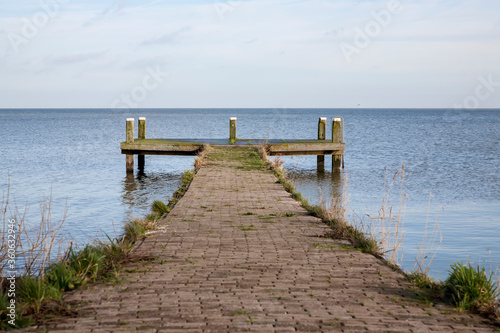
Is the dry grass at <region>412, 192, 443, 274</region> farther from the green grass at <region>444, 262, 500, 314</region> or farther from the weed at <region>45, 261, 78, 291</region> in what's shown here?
the weed at <region>45, 261, 78, 291</region>

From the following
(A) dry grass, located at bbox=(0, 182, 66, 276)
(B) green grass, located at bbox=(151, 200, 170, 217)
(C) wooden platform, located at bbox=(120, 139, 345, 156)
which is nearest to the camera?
(A) dry grass, located at bbox=(0, 182, 66, 276)

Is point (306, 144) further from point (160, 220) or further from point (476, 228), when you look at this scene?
point (160, 220)

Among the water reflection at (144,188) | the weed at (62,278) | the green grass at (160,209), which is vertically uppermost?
the weed at (62,278)

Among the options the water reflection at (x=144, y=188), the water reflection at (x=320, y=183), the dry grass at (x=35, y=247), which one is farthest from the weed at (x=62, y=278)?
the water reflection at (x=320, y=183)

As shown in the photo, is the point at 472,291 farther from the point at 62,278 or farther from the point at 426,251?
the point at 426,251

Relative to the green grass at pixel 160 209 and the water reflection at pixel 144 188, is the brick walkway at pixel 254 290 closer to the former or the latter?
the green grass at pixel 160 209

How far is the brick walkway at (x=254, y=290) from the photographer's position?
4.67 metres

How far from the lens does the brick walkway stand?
467cm

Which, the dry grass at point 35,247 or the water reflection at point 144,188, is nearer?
the dry grass at point 35,247

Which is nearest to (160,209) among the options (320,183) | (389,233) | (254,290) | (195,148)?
(389,233)

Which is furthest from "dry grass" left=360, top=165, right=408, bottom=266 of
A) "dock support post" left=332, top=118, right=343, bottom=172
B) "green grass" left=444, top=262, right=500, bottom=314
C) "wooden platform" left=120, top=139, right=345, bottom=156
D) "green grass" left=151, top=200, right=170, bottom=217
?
"dock support post" left=332, top=118, right=343, bottom=172

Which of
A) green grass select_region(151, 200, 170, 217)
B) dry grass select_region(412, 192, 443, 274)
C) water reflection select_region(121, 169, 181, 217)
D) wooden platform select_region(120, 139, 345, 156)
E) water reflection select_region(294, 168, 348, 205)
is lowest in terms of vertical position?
water reflection select_region(121, 169, 181, 217)

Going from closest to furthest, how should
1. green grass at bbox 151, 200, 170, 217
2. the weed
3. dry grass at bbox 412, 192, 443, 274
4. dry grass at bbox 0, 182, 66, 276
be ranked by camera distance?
1. the weed
2. dry grass at bbox 0, 182, 66, 276
3. dry grass at bbox 412, 192, 443, 274
4. green grass at bbox 151, 200, 170, 217

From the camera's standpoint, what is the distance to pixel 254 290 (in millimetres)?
5562
